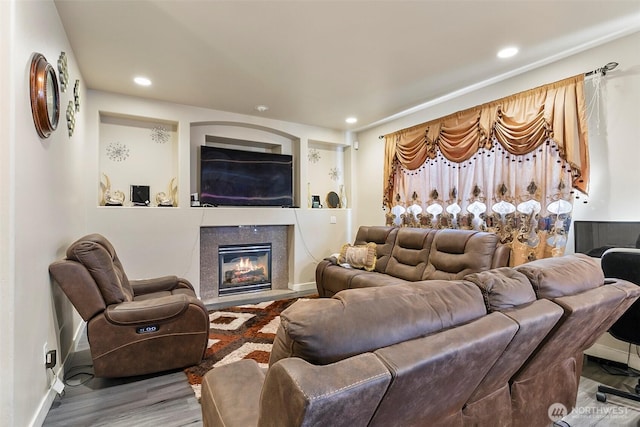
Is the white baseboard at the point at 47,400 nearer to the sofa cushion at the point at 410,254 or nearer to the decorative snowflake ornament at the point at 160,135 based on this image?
the decorative snowflake ornament at the point at 160,135

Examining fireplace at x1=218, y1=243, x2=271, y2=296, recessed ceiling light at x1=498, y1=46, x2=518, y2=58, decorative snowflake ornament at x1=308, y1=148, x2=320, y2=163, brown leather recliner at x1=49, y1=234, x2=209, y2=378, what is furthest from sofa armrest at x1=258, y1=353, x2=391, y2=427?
decorative snowflake ornament at x1=308, y1=148, x2=320, y2=163

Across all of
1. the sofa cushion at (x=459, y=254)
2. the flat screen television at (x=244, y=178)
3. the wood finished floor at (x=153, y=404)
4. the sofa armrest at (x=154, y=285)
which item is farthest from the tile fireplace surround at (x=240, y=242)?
the sofa cushion at (x=459, y=254)

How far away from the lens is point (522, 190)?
3047mm

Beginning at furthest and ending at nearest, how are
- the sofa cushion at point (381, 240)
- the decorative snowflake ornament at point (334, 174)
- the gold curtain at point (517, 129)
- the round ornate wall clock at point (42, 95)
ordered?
1. the decorative snowflake ornament at point (334, 174)
2. the sofa cushion at point (381, 240)
3. the gold curtain at point (517, 129)
4. the round ornate wall clock at point (42, 95)

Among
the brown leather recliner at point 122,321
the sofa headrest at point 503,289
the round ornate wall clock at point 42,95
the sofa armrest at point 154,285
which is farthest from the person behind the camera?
the sofa armrest at point 154,285

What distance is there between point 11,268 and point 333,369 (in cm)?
161

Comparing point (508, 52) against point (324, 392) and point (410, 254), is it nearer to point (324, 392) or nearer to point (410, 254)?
point (410, 254)

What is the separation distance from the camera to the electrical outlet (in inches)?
75.0

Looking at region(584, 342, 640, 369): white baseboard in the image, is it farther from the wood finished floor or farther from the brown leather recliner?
the brown leather recliner

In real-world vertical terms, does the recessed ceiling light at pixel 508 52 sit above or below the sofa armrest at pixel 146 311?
above

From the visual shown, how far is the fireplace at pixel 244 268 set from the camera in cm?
455

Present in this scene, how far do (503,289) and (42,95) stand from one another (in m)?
2.53

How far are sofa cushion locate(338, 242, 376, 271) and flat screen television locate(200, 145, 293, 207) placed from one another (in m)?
1.32

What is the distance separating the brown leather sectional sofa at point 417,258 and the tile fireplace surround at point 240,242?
0.98m
